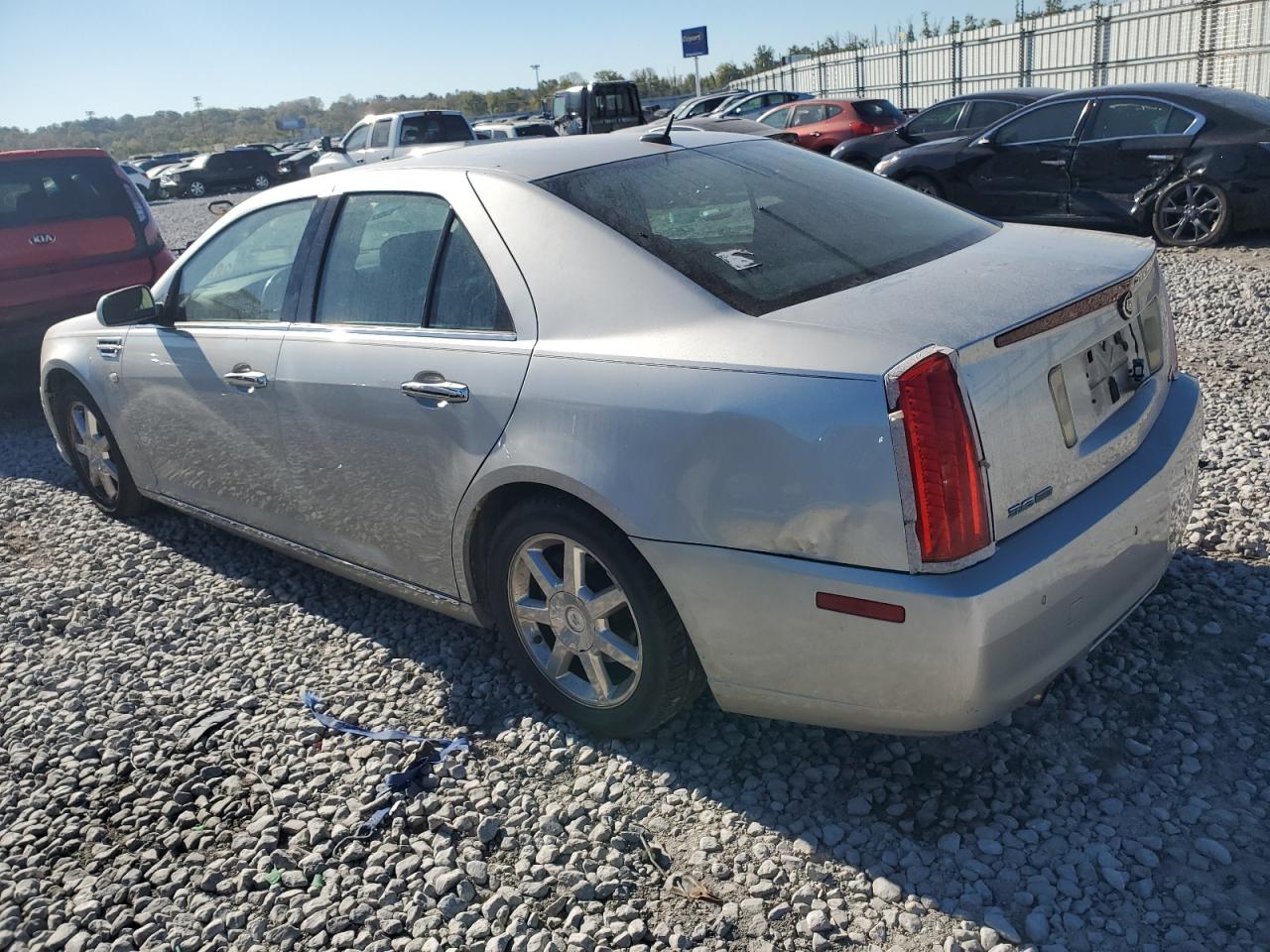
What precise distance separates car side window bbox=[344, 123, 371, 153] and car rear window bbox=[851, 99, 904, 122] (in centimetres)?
881

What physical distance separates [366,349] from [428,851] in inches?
60.6

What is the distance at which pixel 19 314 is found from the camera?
757cm

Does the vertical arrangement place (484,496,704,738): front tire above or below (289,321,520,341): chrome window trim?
below

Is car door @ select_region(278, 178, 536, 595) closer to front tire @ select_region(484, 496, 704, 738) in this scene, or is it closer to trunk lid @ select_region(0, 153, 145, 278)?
front tire @ select_region(484, 496, 704, 738)

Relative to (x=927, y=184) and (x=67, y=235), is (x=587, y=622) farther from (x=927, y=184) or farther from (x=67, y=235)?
(x=927, y=184)

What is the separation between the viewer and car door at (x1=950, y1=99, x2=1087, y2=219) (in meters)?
10.2

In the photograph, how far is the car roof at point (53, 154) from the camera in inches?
307

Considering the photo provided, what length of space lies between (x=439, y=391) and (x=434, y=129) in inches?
679

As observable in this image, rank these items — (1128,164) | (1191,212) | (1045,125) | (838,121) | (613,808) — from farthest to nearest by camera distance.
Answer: (838,121) → (1045,125) → (1128,164) → (1191,212) → (613,808)

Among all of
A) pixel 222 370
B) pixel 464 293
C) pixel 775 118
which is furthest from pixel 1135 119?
pixel 775 118

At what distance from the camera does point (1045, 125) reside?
410 inches

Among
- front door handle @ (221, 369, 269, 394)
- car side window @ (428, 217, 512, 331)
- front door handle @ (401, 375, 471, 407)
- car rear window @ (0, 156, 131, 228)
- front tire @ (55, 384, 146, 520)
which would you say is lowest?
front tire @ (55, 384, 146, 520)

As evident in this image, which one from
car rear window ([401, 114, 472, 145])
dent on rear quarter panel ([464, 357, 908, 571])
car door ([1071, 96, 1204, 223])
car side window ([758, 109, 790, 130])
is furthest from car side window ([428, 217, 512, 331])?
car side window ([758, 109, 790, 130])

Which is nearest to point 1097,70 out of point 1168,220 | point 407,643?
point 1168,220
